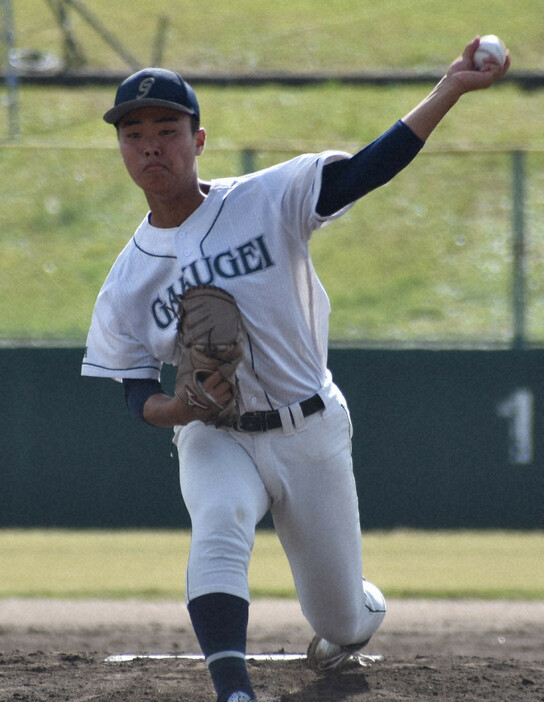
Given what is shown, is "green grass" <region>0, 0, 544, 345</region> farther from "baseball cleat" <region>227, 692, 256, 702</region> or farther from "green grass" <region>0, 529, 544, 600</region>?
"baseball cleat" <region>227, 692, 256, 702</region>

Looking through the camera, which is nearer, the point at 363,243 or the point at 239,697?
the point at 239,697

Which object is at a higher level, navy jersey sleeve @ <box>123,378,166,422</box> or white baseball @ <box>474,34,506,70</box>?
white baseball @ <box>474,34,506,70</box>

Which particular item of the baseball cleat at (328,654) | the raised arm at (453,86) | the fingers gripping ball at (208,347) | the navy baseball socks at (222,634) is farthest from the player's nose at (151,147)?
the baseball cleat at (328,654)

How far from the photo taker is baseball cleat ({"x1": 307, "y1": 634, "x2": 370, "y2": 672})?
147 inches

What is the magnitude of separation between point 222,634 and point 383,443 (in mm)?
3963

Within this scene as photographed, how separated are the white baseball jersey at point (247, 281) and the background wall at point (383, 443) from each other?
341 centimetres

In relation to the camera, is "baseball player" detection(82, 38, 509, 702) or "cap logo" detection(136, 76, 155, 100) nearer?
"baseball player" detection(82, 38, 509, 702)

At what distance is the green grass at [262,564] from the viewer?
5.41 m

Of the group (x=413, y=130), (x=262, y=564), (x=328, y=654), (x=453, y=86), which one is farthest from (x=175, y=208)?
(x=262, y=564)

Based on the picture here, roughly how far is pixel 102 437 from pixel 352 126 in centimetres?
687

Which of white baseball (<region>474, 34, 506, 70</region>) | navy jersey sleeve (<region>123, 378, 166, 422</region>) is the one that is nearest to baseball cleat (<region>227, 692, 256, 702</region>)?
navy jersey sleeve (<region>123, 378, 166, 422</region>)

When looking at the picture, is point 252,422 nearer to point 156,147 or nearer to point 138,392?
point 138,392

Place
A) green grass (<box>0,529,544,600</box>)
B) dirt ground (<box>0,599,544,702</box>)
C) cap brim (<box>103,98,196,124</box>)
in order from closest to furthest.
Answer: cap brim (<box>103,98,196,124</box>), dirt ground (<box>0,599,544,702</box>), green grass (<box>0,529,544,600</box>)

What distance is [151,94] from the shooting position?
10.0 feet
